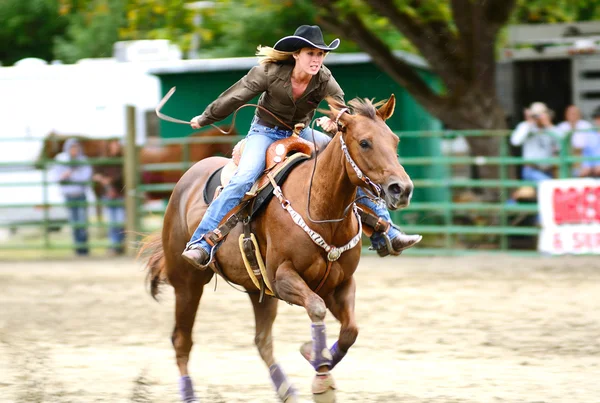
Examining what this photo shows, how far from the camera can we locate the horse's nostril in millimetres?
4785

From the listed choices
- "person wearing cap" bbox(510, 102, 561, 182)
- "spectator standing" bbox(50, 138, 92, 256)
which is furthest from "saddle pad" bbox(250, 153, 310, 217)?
"spectator standing" bbox(50, 138, 92, 256)

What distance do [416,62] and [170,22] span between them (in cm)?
405

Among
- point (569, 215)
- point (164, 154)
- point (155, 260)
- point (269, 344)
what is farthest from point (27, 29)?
point (269, 344)

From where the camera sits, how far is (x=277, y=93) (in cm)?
570

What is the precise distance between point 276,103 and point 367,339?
2.94 meters

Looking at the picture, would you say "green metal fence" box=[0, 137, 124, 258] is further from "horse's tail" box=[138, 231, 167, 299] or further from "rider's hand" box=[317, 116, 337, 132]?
"rider's hand" box=[317, 116, 337, 132]

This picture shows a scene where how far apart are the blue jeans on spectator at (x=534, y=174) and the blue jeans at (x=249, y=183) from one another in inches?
312

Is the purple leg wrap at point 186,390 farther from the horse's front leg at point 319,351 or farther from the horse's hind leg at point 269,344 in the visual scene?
the horse's front leg at point 319,351

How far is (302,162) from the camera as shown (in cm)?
570

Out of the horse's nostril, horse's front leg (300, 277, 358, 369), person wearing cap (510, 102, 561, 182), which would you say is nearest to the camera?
the horse's nostril

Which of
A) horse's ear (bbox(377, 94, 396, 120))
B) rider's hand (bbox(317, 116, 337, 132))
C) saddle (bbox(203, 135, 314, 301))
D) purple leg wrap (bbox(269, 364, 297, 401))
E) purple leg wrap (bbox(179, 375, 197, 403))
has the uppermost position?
horse's ear (bbox(377, 94, 396, 120))

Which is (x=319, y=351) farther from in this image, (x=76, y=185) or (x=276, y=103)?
(x=76, y=185)

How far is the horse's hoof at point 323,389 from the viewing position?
198 inches

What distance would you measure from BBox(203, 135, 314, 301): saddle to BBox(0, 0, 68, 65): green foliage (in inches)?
813
